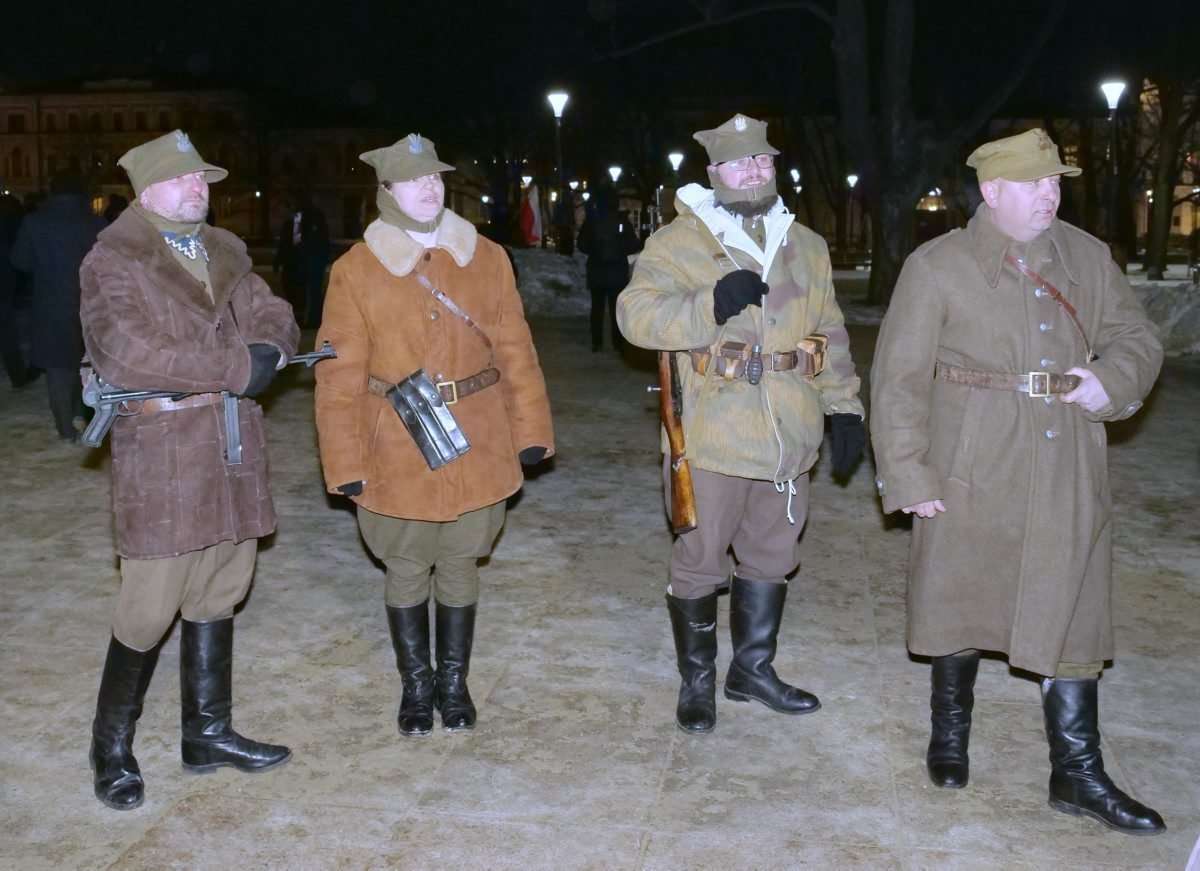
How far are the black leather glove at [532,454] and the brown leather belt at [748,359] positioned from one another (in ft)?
2.04

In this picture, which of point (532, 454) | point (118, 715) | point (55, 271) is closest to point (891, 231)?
point (55, 271)

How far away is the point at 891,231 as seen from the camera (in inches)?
848

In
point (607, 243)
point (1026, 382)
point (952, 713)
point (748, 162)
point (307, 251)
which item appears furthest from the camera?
point (307, 251)

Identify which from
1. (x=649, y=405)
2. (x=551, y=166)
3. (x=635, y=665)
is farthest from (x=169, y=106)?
(x=635, y=665)

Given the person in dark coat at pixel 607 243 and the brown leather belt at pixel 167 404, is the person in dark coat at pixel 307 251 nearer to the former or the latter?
the person in dark coat at pixel 607 243

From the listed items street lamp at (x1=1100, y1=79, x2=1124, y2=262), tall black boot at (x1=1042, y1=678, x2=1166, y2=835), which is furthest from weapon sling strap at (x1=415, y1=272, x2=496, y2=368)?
street lamp at (x1=1100, y1=79, x2=1124, y2=262)

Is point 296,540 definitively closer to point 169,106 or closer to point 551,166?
point 551,166

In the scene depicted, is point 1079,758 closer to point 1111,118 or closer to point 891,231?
point 891,231

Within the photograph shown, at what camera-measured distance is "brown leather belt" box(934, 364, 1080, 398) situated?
412 centimetres

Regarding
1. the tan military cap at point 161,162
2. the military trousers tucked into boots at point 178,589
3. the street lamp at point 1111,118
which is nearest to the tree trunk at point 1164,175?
the street lamp at point 1111,118

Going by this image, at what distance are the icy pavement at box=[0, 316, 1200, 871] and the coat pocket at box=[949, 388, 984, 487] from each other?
1018 mm

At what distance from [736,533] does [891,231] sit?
56.9 ft

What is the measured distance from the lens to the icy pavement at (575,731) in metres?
4.01

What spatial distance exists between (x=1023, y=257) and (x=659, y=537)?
12.3 feet
